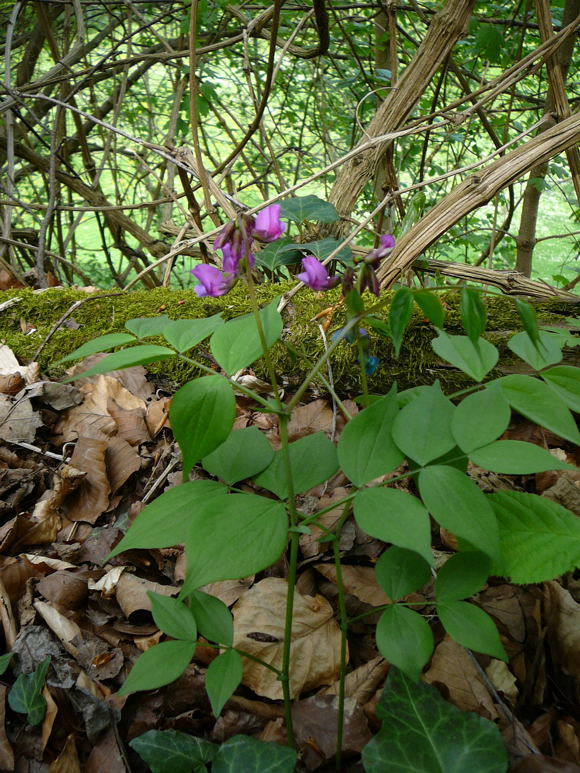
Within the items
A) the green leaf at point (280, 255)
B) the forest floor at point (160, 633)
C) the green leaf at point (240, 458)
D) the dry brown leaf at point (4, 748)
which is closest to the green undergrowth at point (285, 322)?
the green leaf at point (280, 255)

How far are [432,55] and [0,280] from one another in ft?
7.34

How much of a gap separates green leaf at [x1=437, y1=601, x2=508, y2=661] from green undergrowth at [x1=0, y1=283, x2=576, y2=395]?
80 centimetres

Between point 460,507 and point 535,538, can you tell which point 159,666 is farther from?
point 535,538

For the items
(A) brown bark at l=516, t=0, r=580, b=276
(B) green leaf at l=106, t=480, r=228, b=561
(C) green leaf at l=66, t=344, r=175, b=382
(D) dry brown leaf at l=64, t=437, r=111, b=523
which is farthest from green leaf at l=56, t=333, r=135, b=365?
(A) brown bark at l=516, t=0, r=580, b=276

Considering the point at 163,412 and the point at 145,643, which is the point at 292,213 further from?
the point at 145,643

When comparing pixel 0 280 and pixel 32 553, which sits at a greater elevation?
pixel 0 280

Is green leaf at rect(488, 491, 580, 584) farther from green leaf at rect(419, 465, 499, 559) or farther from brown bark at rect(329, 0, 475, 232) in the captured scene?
brown bark at rect(329, 0, 475, 232)

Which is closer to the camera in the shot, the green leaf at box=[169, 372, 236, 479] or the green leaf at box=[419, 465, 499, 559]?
the green leaf at box=[419, 465, 499, 559]

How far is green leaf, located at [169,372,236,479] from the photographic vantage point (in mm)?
854

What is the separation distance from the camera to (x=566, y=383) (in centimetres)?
103

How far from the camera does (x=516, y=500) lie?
3.17ft

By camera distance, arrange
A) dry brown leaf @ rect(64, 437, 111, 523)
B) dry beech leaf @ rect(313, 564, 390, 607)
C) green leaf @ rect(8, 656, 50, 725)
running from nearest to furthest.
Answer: green leaf @ rect(8, 656, 50, 725)
dry beech leaf @ rect(313, 564, 390, 607)
dry brown leaf @ rect(64, 437, 111, 523)

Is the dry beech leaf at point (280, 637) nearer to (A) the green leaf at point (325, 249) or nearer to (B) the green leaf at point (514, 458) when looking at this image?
(B) the green leaf at point (514, 458)

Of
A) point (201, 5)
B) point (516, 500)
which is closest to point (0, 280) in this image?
point (201, 5)
